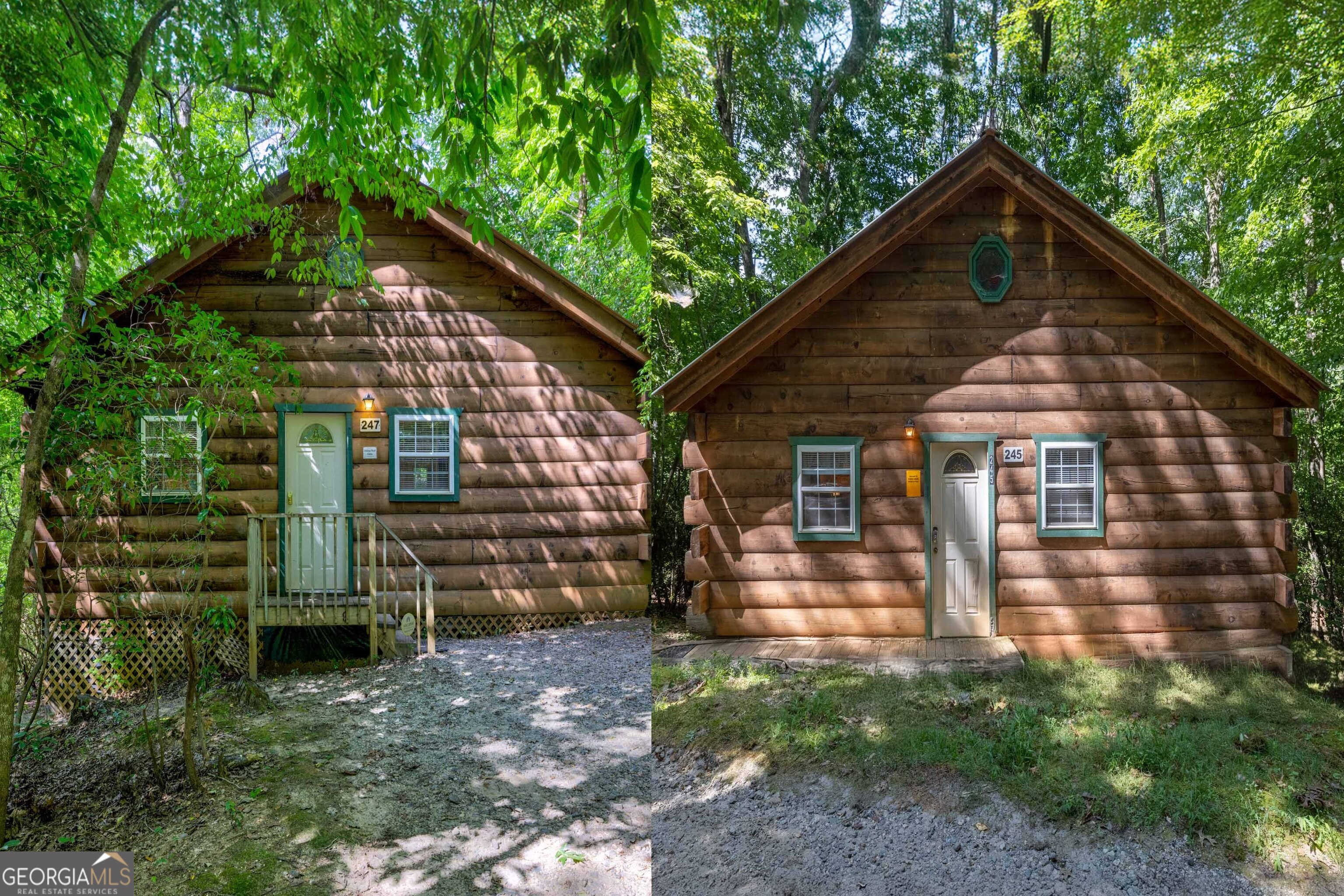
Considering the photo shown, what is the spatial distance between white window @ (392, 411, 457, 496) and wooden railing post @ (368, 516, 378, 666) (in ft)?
0.56

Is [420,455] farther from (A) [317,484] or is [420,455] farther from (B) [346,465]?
(A) [317,484]

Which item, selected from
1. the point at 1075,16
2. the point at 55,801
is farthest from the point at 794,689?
the point at 55,801

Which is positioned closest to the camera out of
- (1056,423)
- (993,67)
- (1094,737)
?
(1094,737)

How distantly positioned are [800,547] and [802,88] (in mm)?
1261

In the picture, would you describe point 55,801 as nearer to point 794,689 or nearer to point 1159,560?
point 794,689

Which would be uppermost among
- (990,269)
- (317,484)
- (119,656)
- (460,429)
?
(990,269)

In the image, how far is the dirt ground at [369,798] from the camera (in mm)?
2068

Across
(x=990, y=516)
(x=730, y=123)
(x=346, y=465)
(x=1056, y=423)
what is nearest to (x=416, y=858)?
(x=346, y=465)

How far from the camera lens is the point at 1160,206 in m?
1.66

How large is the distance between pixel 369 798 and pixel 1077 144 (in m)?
2.96

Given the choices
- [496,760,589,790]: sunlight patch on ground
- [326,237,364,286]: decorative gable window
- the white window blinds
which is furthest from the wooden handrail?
[326,237,364,286]: decorative gable window

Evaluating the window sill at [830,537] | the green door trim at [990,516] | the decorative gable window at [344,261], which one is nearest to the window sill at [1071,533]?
the green door trim at [990,516]

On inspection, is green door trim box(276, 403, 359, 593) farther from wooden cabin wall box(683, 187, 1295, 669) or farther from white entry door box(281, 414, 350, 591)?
wooden cabin wall box(683, 187, 1295, 669)

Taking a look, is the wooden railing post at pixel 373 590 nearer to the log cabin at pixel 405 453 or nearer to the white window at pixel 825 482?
the log cabin at pixel 405 453
